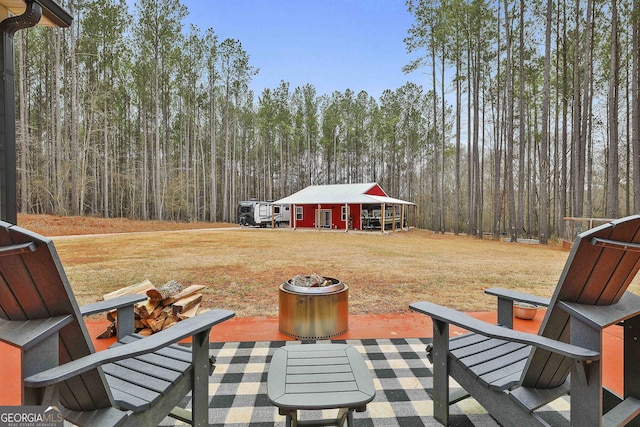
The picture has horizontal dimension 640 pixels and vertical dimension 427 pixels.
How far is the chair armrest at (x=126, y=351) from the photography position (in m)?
0.85

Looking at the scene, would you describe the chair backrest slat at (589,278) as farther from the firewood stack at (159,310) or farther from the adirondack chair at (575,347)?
the firewood stack at (159,310)

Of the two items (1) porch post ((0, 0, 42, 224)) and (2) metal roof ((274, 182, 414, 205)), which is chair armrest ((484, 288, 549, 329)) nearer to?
(1) porch post ((0, 0, 42, 224))

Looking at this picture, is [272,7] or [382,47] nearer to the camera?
[272,7]

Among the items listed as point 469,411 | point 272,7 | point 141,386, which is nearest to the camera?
point 141,386

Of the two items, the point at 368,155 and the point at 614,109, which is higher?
the point at 368,155

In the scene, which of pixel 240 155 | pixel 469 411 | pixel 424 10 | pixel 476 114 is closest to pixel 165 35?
pixel 240 155

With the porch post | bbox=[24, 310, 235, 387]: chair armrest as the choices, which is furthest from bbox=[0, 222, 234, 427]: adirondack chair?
the porch post

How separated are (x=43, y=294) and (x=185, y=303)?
246 cm

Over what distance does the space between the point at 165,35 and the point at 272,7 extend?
6628 mm

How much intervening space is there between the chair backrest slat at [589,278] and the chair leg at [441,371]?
1.30 ft

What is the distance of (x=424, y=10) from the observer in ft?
54.9

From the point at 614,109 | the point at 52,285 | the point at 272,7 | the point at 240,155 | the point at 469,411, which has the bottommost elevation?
the point at 469,411

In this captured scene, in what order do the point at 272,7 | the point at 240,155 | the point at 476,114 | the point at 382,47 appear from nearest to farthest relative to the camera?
the point at 476,114, the point at 272,7, the point at 382,47, the point at 240,155

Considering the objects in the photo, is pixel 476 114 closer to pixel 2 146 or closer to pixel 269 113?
pixel 269 113
